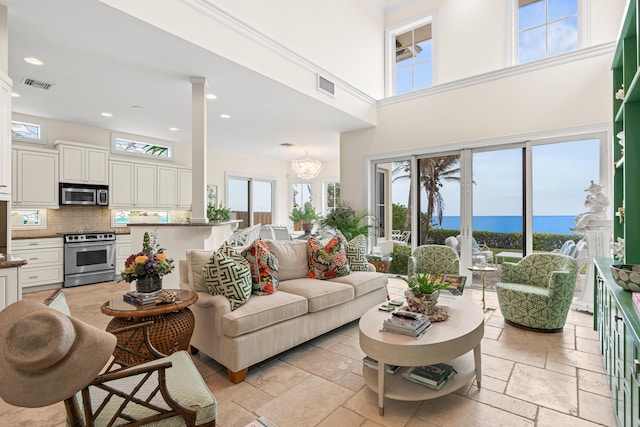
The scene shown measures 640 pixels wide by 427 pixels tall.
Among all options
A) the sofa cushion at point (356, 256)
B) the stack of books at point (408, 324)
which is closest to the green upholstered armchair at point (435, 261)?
the sofa cushion at point (356, 256)

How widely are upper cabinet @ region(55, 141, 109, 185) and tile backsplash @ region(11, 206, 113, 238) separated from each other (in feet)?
2.09

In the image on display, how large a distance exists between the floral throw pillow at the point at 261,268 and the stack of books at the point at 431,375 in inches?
53.0

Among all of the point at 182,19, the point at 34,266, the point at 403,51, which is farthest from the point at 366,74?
the point at 34,266

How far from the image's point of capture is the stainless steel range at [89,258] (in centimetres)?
556

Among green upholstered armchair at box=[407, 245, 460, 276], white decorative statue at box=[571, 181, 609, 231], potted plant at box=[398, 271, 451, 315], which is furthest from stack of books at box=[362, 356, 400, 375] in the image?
white decorative statue at box=[571, 181, 609, 231]

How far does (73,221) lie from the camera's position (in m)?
6.09

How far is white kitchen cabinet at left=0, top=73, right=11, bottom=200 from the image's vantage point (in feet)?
8.87

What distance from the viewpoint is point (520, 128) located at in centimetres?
473

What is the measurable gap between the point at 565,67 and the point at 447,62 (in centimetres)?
181

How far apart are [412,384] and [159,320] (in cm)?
176

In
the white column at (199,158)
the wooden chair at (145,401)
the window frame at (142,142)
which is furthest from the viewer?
the window frame at (142,142)

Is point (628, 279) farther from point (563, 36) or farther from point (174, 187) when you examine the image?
point (174, 187)

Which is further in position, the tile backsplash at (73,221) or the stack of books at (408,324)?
the tile backsplash at (73,221)

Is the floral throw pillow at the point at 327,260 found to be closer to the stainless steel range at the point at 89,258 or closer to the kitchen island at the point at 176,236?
the kitchen island at the point at 176,236
